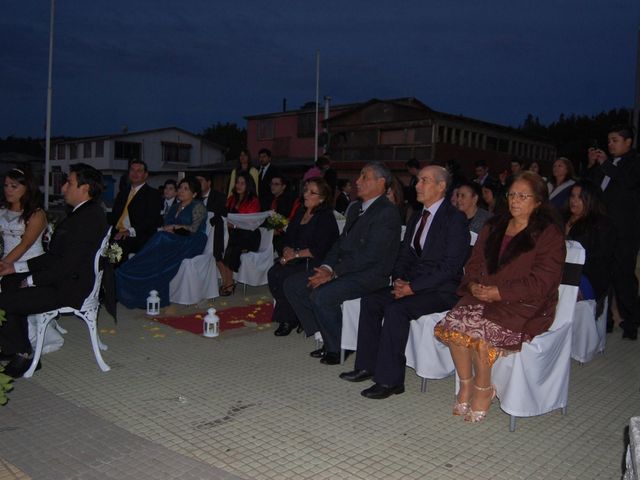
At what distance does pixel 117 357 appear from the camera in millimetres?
4969

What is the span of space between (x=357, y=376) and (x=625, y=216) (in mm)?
3554

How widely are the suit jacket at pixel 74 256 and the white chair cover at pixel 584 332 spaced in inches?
160

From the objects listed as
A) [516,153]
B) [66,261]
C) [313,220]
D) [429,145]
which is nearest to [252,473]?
[66,261]

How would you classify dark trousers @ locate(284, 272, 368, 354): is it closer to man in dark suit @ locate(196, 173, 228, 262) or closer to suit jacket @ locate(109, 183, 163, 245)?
man in dark suit @ locate(196, 173, 228, 262)

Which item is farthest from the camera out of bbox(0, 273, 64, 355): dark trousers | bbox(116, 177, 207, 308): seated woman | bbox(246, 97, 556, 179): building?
bbox(246, 97, 556, 179): building

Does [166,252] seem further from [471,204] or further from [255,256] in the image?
[471,204]

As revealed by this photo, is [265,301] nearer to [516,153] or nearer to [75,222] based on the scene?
[75,222]

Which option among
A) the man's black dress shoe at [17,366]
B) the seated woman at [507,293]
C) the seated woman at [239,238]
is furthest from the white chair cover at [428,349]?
the seated woman at [239,238]

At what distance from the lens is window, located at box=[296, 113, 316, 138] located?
36.0 m

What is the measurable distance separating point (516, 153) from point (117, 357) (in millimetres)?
29735

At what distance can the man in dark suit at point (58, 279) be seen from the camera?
436cm

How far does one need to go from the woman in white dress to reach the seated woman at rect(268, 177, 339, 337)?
6.91 feet

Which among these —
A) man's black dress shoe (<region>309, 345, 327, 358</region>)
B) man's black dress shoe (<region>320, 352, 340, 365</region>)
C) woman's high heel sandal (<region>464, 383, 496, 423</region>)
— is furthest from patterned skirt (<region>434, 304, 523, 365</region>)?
man's black dress shoe (<region>309, 345, 327, 358</region>)

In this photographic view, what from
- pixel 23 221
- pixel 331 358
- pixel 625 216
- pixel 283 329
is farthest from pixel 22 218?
pixel 625 216
